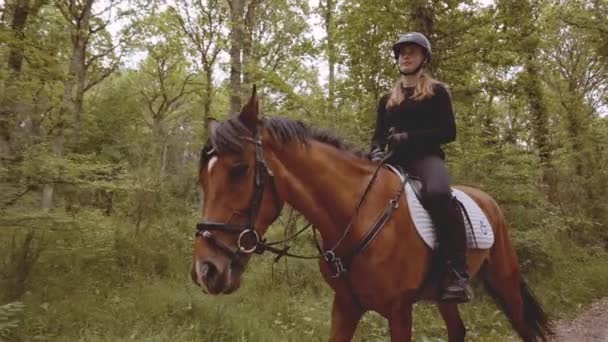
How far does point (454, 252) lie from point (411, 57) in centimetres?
185

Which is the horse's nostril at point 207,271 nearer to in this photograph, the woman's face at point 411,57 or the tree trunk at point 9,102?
the woman's face at point 411,57

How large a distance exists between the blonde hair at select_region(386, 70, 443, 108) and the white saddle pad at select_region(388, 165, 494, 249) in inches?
27.3

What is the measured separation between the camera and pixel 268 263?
8711mm

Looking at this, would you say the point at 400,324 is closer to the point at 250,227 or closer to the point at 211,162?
the point at 250,227

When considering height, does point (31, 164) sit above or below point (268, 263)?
above

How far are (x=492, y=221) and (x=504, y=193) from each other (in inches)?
168

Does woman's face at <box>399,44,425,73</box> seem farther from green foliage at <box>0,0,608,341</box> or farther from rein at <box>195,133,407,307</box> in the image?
green foliage at <box>0,0,608,341</box>

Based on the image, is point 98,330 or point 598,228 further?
point 598,228

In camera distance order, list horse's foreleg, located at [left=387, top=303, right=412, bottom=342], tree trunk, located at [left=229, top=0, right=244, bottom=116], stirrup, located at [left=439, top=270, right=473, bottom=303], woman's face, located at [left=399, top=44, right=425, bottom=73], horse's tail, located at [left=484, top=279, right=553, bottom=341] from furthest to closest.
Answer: tree trunk, located at [left=229, top=0, right=244, bottom=116], horse's tail, located at [left=484, top=279, right=553, bottom=341], woman's face, located at [left=399, top=44, right=425, bottom=73], stirrup, located at [left=439, top=270, right=473, bottom=303], horse's foreleg, located at [left=387, top=303, right=412, bottom=342]

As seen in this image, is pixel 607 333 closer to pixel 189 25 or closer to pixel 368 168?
pixel 368 168

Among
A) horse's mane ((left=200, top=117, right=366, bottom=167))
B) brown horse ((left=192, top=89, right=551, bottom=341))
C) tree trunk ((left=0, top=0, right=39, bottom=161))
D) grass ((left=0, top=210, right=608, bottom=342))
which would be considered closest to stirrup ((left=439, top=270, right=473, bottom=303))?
brown horse ((left=192, top=89, right=551, bottom=341))

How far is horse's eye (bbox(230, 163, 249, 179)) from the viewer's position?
8.45 feet

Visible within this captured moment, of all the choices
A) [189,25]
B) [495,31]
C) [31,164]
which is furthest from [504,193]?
[189,25]

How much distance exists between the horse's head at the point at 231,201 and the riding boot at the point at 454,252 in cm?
156
